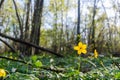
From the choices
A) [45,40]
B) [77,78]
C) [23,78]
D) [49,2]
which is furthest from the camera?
[45,40]

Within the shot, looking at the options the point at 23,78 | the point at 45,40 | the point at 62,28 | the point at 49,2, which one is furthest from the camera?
the point at 45,40

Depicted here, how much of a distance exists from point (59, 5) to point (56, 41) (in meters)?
5.00

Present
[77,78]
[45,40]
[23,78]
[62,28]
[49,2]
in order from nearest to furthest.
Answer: [23,78] < [77,78] < [49,2] < [62,28] < [45,40]

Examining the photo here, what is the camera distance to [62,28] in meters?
37.2

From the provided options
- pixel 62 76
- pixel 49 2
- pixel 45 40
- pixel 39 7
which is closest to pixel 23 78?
pixel 62 76

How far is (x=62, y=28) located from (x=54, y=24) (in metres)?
1.66

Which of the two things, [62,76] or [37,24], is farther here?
[37,24]

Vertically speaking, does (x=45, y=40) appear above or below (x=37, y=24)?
below

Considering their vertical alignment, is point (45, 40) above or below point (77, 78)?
below

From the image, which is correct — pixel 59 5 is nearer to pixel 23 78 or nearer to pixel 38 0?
pixel 38 0

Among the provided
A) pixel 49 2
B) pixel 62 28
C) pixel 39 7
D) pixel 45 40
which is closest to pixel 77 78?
pixel 39 7

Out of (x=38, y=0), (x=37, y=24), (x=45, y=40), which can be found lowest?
(x=45, y=40)

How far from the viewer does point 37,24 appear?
63.4ft

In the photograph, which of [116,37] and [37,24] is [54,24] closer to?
[116,37]
